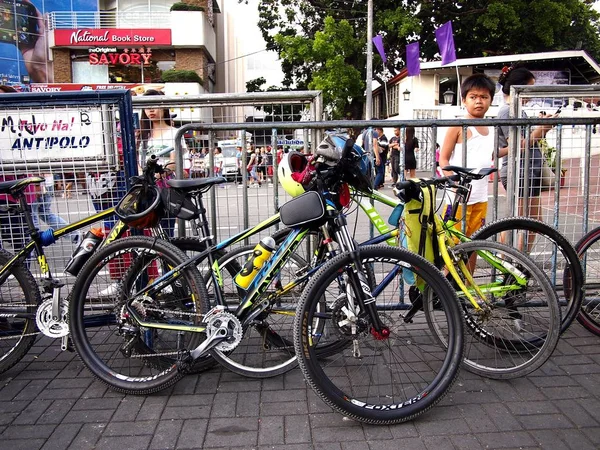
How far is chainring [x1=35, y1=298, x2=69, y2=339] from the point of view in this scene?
3281 millimetres

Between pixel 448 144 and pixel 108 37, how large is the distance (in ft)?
92.9

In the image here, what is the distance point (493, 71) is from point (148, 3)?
19601 mm

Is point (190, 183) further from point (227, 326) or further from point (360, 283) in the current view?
point (360, 283)

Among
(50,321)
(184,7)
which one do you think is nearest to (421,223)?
(50,321)

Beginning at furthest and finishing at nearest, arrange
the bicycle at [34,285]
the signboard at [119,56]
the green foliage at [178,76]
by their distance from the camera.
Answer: the signboard at [119,56] < the green foliage at [178,76] < the bicycle at [34,285]

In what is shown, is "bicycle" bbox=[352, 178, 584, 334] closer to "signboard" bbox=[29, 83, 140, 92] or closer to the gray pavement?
the gray pavement

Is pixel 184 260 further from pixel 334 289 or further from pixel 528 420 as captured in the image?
pixel 528 420

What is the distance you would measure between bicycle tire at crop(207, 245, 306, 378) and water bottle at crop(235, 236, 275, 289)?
12 centimetres

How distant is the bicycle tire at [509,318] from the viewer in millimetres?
3135

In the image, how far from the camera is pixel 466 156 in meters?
4.12

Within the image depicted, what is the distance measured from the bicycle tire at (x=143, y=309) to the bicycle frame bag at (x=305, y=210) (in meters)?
0.66

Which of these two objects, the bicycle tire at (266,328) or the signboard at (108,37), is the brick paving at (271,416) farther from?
the signboard at (108,37)

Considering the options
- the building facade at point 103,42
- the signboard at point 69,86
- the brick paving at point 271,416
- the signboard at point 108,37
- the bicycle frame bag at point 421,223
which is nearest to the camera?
the brick paving at point 271,416

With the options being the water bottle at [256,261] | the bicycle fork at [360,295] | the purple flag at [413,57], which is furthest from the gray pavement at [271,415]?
the purple flag at [413,57]
